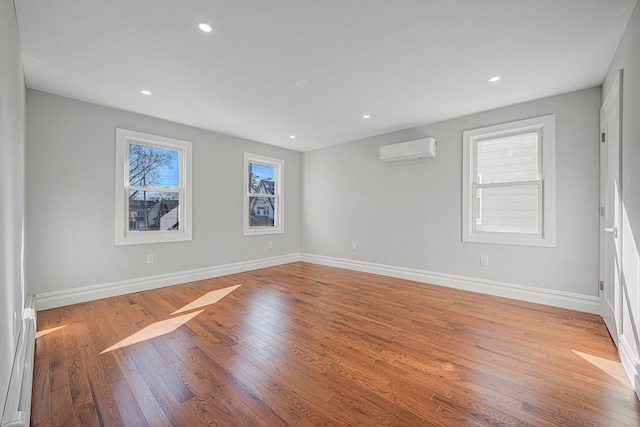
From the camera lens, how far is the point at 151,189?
3842mm

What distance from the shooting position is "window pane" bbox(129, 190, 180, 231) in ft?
12.2

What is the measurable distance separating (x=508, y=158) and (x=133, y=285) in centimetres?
523

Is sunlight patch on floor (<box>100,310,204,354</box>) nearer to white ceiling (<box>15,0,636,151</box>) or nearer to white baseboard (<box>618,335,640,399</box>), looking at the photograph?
white ceiling (<box>15,0,636,151</box>)

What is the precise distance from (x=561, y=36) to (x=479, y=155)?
5.83 ft

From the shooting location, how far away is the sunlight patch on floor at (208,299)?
9.96ft

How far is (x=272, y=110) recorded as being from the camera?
3.54 m

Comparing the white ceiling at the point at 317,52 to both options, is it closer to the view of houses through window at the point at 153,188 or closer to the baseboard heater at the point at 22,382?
the view of houses through window at the point at 153,188

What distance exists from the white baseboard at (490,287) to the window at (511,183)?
0.56m

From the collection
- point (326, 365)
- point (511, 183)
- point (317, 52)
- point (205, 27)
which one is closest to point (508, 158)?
point (511, 183)

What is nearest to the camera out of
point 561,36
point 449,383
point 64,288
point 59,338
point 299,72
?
point 449,383

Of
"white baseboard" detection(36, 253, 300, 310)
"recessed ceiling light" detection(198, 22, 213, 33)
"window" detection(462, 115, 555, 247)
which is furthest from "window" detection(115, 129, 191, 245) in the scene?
"window" detection(462, 115, 555, 247)

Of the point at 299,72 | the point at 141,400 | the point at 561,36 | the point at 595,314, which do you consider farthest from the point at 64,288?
the point at 595,314

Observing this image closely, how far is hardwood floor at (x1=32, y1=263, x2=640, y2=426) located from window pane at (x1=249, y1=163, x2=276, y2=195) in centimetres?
258

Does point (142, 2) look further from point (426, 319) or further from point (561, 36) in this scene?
point (426, 319)
